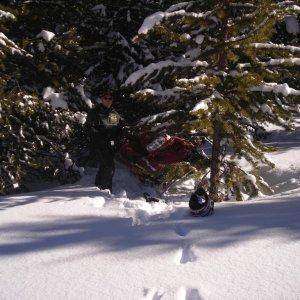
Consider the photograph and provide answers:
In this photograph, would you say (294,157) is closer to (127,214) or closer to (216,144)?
(216,144)

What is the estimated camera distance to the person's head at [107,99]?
949 cm

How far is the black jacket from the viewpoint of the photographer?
31.2 ft

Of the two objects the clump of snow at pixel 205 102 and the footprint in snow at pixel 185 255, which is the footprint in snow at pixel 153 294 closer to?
the footprint in snow at pixel 185 255

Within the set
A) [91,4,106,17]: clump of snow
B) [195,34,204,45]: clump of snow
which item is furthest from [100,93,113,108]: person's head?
[195,34,204,45]: clump of snow

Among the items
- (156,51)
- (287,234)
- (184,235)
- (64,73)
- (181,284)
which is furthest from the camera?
(156,51)

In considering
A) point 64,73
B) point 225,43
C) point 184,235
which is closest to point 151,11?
point 64,73

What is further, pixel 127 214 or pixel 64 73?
pixel 64 73

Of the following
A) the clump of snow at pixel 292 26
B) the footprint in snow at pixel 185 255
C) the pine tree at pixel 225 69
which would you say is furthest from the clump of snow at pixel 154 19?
the clump of snow at pixel 292 26

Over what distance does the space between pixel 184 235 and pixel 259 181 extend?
355cm

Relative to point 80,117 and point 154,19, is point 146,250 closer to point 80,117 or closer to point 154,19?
point 154,19

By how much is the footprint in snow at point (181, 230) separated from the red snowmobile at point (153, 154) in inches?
155

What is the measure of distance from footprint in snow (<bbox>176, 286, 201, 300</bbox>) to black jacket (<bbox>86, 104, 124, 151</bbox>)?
20.2 feet

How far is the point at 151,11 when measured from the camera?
895 cm

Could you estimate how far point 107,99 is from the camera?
9.62 m
